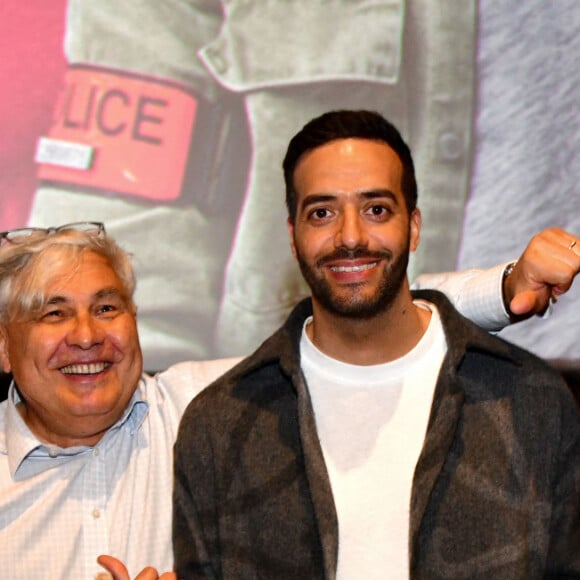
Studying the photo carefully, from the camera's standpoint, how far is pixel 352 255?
1.83 meters

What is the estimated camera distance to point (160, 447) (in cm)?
211

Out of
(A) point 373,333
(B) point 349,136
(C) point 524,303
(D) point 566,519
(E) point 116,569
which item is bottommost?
(E) point 116,569

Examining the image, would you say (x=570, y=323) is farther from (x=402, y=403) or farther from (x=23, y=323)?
(x=23, y=323)

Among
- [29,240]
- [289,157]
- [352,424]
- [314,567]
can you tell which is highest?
[289,157]

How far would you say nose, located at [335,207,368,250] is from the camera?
1.83 meters

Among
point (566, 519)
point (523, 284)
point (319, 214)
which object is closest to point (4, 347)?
point (319, 214)

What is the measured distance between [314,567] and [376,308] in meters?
0.50

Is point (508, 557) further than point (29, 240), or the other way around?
point (29, 240)

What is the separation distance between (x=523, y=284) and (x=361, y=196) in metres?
0.36

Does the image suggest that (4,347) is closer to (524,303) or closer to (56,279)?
(56,279)

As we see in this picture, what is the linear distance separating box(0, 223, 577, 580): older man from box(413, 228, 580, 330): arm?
0.4 inches

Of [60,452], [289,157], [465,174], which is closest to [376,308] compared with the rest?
[289,157]

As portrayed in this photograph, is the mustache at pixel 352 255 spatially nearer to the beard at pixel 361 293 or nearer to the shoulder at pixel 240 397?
the beard at pixel 361 293

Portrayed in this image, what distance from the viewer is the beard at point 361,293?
1.86 meters
